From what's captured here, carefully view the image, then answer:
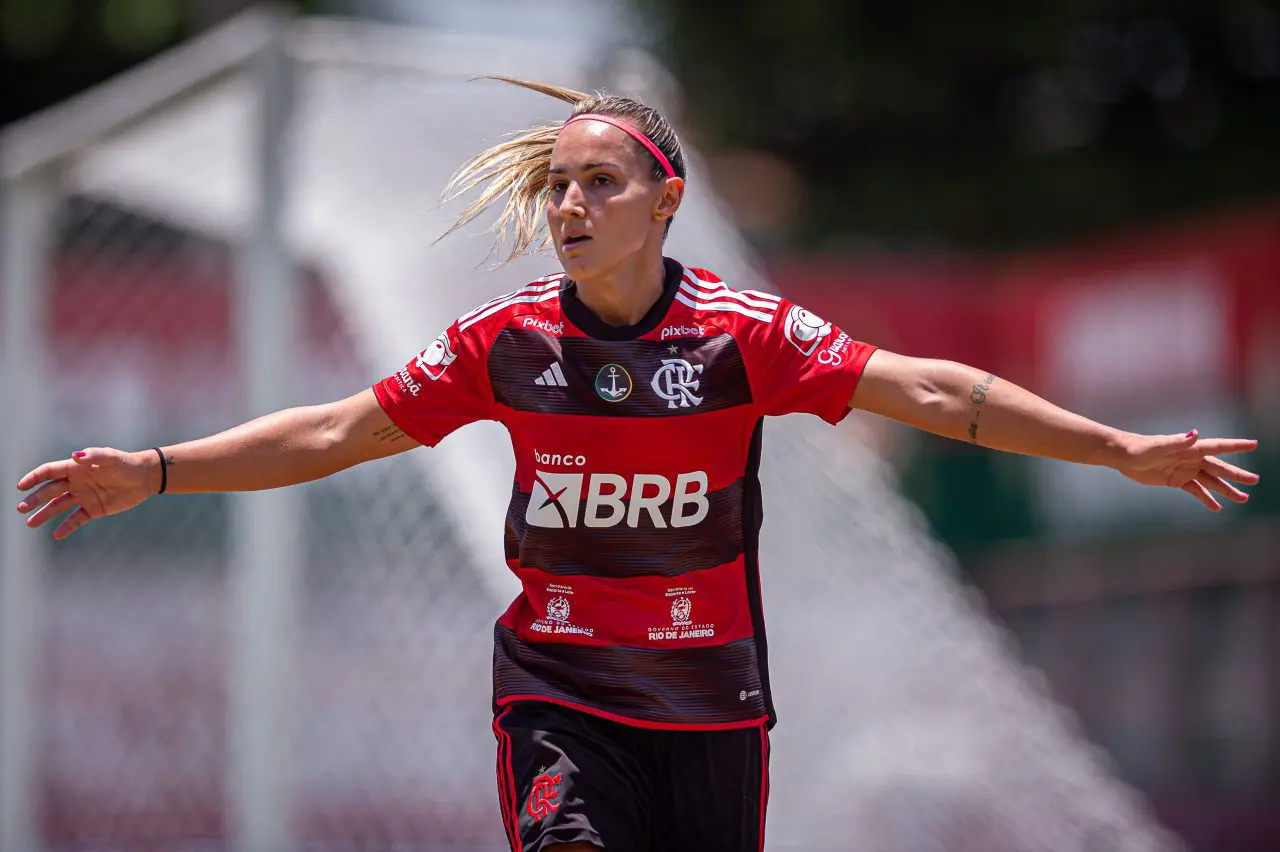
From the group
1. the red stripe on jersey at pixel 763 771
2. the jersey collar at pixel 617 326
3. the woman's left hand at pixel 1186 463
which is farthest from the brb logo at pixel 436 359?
the woman's left hand at pixel 1186 463

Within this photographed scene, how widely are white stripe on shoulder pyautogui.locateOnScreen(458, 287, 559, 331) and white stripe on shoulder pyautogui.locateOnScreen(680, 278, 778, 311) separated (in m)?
0.31

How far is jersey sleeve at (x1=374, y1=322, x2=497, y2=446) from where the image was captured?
12.1 feet

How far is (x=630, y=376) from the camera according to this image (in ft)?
11.7

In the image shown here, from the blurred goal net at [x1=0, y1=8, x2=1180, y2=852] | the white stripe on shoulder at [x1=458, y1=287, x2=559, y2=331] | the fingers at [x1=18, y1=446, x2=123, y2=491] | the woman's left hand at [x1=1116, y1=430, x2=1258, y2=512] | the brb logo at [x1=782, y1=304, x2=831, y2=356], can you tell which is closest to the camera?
the woman's left hand at [x1=1116, y1=430, x2=1258, y2=512]

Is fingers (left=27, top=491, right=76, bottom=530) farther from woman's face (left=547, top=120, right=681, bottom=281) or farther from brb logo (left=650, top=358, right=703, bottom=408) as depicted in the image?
brb logo (left=650, top=358, right=703, bottom=408)

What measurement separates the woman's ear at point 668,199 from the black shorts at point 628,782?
1.13 metres

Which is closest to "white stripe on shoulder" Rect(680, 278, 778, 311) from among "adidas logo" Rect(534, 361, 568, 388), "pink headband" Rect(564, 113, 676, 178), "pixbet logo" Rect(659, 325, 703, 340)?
"pixbet logo" Rect(659, 325, 703, 340)

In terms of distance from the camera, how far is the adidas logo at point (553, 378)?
11.7 feet

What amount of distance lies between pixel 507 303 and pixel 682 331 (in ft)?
1.38

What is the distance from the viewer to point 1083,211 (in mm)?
18938

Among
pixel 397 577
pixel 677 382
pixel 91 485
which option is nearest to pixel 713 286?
pixel 677 382

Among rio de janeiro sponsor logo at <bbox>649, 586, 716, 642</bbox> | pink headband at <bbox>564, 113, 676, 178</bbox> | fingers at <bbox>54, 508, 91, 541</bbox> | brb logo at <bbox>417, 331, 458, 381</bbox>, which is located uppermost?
pink headband at <bbox>564, 113, 676, 178</bbox>

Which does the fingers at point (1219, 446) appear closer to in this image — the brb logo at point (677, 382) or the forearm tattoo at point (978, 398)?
the forearm tattoo at point (978, 398)

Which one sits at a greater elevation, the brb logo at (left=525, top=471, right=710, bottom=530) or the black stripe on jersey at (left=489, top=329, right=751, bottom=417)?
the black stripe on jersey at (left=489, top=329, right=751, bottom=417)
